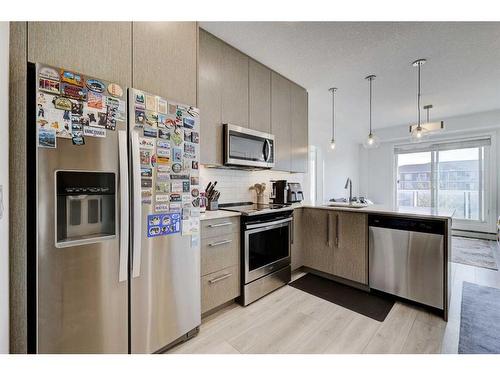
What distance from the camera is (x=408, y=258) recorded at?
2.19 metres

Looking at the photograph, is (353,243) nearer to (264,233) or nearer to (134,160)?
(264,233)

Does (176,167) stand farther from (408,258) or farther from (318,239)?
(408,258)

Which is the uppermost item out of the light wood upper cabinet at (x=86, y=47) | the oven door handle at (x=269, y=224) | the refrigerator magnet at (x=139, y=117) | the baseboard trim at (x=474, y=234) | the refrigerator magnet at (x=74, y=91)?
the light wood upper cabinet at (x=86, y=47)

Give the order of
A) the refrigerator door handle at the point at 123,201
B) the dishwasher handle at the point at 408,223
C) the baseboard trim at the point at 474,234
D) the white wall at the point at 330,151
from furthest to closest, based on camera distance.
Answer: the baseboard trim at the point at 474,234, the white wall at the point at 330,151, the dishwasher handle at the point at 408,223, the refrigerator door handle at the point at 123,201

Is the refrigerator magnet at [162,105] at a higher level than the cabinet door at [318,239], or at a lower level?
higher

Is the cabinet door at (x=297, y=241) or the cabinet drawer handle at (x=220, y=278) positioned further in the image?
the cabinet door at (x=297, y=241)

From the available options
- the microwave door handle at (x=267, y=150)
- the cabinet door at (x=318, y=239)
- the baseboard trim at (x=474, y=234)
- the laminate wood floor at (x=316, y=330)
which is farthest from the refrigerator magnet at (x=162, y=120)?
the baseboard trim at (x=474, y=234)

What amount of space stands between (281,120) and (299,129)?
446 millimetres

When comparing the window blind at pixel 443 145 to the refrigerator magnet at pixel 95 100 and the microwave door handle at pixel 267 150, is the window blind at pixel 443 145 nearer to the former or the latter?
the microwave door handle at pixel 267 150

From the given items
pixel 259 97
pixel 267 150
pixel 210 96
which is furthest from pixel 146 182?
pixel 259 97

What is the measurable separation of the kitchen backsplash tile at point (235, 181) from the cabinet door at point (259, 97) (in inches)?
23.9

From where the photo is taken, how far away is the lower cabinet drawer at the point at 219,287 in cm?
191

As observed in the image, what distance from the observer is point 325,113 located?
463 cm
